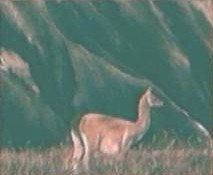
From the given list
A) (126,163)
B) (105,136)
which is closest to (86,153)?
(105,136)

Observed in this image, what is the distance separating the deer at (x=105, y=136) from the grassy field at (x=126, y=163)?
111 millimetres

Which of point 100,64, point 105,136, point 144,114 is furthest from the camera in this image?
point 100,64

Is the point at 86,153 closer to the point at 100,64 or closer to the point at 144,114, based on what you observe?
the point at 144,114

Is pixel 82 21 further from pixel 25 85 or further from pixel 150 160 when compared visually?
pixel 150 160

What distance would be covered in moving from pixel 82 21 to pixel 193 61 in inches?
58.2

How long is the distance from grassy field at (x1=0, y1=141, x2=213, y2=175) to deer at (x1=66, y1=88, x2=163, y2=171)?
0.11 metres

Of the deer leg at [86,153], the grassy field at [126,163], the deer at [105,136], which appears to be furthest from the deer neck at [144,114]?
the deer leg at [86,153]

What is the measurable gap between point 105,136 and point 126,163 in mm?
380

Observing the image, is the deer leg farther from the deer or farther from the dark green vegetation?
the dark green vegetation

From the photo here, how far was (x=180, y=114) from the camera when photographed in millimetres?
16391

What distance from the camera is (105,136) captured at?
1476 centimetres

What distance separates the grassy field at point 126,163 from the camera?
47.4 ft

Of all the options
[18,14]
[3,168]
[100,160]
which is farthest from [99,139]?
[18,14]

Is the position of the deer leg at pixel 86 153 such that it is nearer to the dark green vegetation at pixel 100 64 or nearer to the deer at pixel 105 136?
the deer at pixel 105 136
